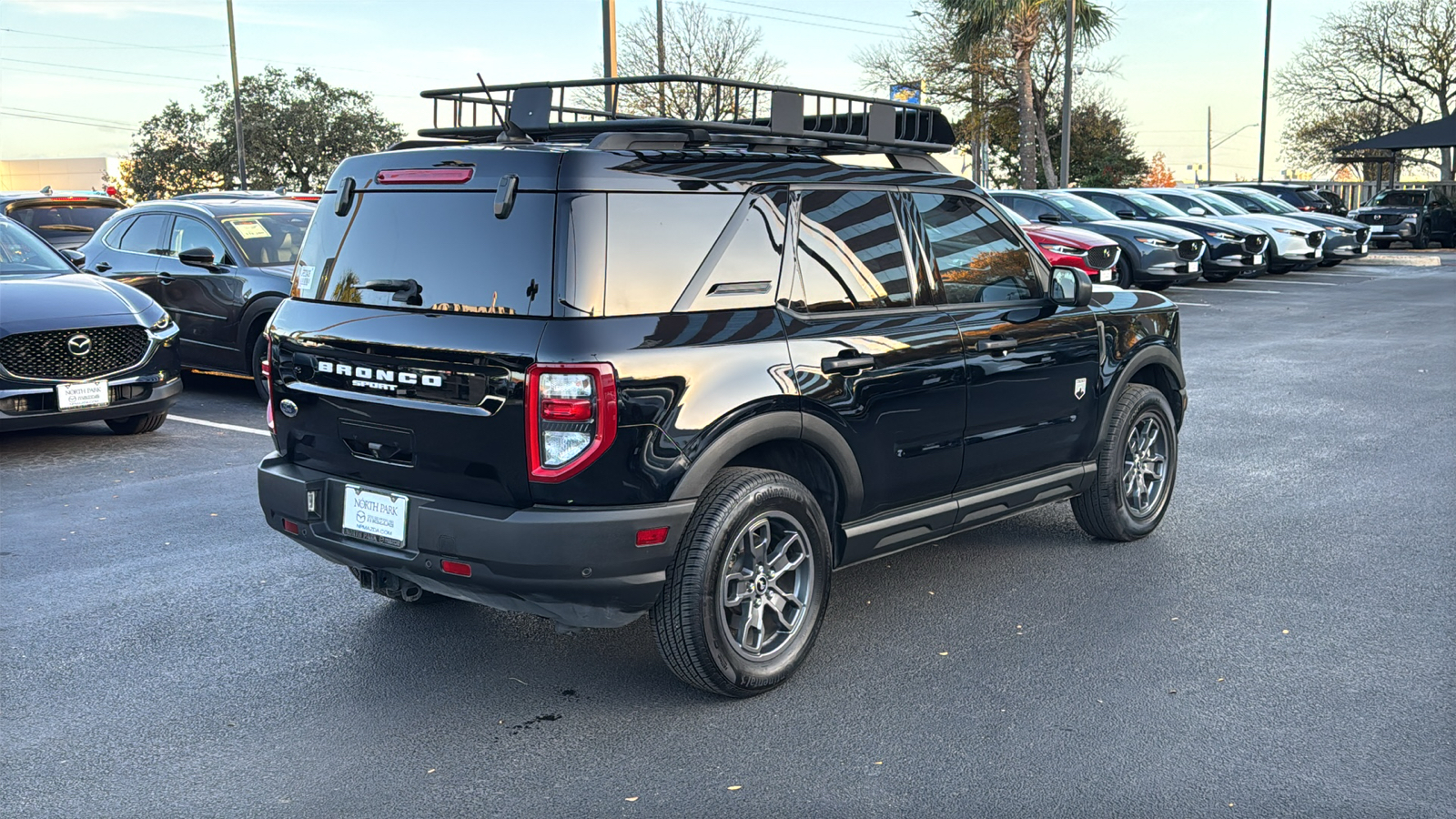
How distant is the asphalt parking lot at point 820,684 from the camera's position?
3580 mm

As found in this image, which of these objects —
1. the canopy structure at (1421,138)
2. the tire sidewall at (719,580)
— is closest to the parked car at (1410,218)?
the canopy structure at (1421,138)

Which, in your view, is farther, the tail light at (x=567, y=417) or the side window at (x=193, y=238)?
the side window at (x=193, y=238)

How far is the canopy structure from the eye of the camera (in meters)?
36.3

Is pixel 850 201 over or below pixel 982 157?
below

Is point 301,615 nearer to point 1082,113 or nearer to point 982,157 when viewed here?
point 982,157

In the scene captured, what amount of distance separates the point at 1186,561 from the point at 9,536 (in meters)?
5.63

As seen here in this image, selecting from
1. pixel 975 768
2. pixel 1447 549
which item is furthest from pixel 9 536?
pixel 1447 549

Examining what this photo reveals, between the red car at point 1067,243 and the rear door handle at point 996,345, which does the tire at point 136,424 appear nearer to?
the rear door handle at point 996,345

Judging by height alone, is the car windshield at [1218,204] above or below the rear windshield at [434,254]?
above

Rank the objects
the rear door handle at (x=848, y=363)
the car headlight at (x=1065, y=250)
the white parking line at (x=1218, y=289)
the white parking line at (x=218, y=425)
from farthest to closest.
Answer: the white parking line at (x=1218, y=289)
the car headlight at (x=1065, y=250)
the white parking line at (x=218, y=425)
the rear door handle at (x=848, y=363)

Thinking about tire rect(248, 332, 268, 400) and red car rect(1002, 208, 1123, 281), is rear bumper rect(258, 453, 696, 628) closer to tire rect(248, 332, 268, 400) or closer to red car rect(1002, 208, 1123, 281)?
tire rect(248, 332, 268, 400)

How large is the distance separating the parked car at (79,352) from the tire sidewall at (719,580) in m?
5.90

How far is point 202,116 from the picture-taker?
5588cm

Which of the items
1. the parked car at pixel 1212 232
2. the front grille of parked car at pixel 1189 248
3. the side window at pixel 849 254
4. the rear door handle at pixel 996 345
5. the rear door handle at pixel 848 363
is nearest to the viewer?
the rear door handle at pixel 848 363
